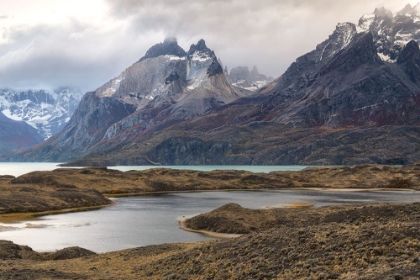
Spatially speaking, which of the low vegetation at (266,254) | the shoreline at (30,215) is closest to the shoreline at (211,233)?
the low vegetation at (266,254)

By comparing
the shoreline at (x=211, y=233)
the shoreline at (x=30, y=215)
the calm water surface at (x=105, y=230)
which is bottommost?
the shoreline at (x=211, y=233)

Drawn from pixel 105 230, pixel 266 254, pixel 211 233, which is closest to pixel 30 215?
pixel 105 230

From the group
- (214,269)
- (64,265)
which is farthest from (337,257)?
(64,265)

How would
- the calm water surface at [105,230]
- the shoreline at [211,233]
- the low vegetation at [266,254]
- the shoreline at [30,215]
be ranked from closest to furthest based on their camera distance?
the low vegetation at [266,254] → the calm water surface at [105,230] → the shoreline at [211,233] → the shoreline at [30,215]

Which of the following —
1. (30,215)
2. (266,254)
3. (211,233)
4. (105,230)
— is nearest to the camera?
(266,254)

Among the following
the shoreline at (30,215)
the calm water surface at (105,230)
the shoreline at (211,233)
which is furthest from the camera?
the shoreline at (30,215)

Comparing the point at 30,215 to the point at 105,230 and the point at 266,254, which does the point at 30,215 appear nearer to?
the point at 105,230

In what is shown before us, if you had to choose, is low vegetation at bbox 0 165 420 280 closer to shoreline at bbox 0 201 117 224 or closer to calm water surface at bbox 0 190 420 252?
calm water surface at bbox 0 190 420 252

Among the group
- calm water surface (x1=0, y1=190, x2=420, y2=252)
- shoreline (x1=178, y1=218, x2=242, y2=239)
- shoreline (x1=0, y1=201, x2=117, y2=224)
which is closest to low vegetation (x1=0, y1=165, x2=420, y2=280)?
shoreline (x1=178, y1=218, x2=242, y2=239)

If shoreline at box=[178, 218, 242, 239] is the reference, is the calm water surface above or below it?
above

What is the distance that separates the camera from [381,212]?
55.8 m

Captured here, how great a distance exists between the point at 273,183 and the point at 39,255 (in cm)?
14414

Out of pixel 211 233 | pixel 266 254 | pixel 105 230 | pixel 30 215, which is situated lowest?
pixel 211 233

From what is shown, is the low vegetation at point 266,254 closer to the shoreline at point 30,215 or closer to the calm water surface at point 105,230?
the calm water surface at point 105,230
